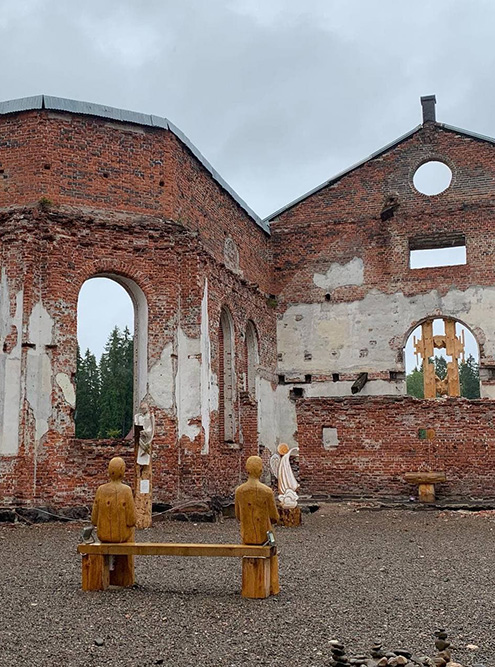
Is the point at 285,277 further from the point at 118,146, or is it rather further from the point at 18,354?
the point at 18,354

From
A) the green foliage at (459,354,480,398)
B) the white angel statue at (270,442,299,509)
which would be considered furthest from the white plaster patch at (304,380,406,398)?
the green foliage at (459,354,480,398)

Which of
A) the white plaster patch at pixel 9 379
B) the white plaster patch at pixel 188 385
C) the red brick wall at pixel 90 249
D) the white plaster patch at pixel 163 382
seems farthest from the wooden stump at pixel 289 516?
the white plaster patch at pixel 9 379

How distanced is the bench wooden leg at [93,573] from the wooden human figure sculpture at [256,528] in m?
1.39

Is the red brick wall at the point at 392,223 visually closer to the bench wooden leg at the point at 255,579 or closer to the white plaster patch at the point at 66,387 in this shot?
the white plaster patch at the point at 66,387

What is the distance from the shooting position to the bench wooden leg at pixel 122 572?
7578 mm

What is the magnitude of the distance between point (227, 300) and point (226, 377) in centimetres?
189

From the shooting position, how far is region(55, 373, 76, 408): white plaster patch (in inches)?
569

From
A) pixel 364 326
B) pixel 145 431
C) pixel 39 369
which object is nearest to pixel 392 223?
pixel 364 326

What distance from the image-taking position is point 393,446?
57.0 ft

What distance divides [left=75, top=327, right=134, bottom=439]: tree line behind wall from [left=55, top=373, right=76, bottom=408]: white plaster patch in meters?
25.3

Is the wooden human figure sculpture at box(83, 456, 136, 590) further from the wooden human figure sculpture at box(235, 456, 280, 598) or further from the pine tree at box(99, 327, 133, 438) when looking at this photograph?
the pine tree at box(99, 327, 133, 438)

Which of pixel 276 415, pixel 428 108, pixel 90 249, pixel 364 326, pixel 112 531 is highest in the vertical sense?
pixel 428 108

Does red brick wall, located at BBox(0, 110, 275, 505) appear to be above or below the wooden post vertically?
above

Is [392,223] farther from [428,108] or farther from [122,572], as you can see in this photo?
[122,572]
